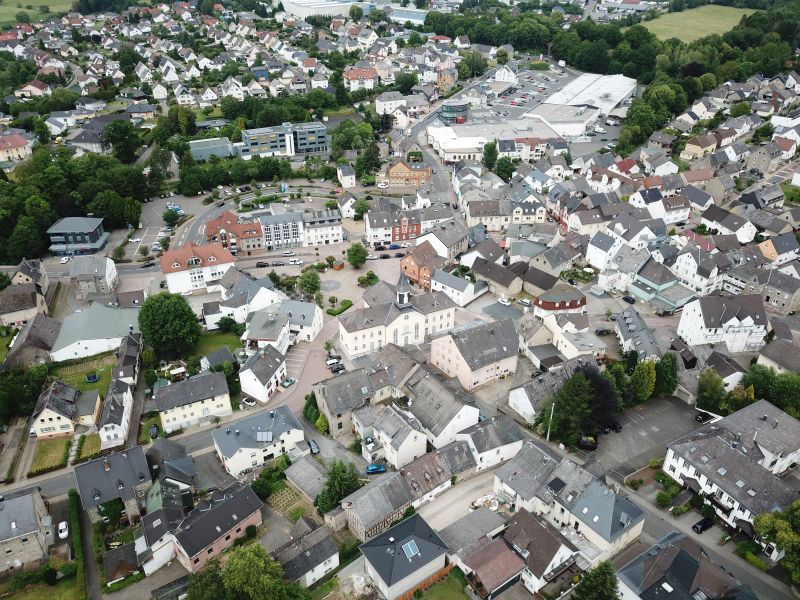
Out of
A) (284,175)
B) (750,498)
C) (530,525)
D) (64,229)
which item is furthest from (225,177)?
(750,498)

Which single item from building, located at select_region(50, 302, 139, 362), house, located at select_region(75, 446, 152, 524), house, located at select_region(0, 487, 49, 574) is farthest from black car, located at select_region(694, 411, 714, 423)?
building, located at select_region(50, 302, 139, 362)

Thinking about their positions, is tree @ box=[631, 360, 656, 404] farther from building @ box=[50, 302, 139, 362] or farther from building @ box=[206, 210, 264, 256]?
building @ box=[206, 210, 264, 256]

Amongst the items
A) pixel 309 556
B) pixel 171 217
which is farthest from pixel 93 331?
pixel 309 556

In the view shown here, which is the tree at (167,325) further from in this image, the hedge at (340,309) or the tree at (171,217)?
the tree at (171,217)

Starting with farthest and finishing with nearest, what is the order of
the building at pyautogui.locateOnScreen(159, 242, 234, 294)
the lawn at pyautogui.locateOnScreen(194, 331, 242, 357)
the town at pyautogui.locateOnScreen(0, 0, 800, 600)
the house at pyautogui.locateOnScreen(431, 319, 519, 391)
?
the building at pyautogui.locateOnScreen(159, 242, 234, 294), the lawn at pyautogui.locateOnScreen(194, 331, 242, 357), the house at pyautogui.locateOnScreen(431, 319, 519, 391), the town at pyautogui.locateOnScreen(0, 0, 800, 600)

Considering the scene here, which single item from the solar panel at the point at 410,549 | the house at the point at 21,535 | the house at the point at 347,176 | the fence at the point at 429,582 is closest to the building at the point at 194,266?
the house at the point at 347,176

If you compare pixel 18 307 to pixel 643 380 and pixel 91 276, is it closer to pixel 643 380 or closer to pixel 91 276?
pixel 91 276
